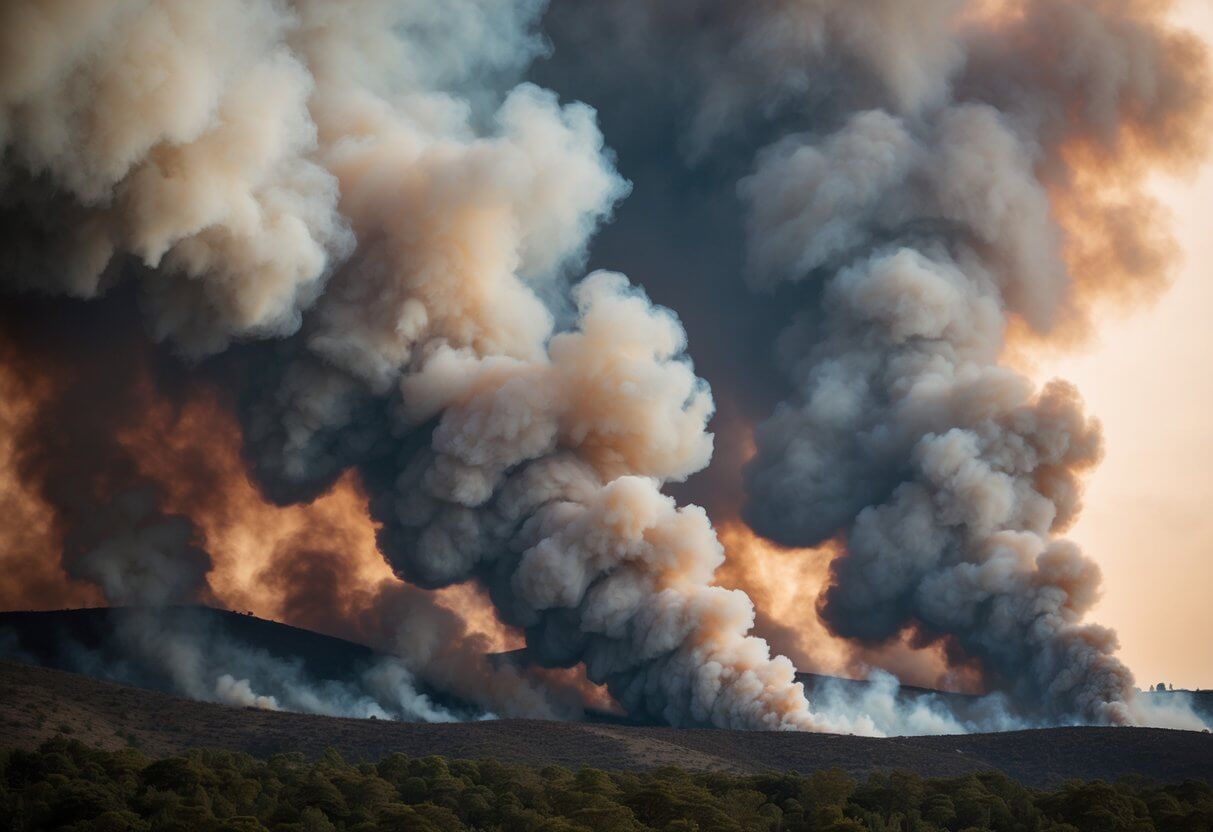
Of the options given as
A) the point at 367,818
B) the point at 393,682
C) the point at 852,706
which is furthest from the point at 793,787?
the point at 393,682

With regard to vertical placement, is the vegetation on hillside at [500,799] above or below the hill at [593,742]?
below

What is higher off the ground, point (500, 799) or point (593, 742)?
point (593, 742)

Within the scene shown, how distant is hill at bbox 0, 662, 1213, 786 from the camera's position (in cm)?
8062

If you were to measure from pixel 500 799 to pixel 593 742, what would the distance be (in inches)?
943

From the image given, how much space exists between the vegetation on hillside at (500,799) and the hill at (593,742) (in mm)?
8470

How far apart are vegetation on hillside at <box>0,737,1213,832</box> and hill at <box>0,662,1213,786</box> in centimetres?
847

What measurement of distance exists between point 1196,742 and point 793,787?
3478cm

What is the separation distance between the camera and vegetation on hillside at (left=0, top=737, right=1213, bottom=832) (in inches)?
2158

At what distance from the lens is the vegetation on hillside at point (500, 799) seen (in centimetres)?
5481

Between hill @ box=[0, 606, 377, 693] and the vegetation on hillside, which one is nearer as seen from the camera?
the vegetation on hillside

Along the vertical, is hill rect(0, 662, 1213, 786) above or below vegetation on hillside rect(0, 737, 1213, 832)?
above

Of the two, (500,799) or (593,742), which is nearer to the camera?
(500,799)

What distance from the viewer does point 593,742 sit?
3401 inches

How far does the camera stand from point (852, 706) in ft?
363
